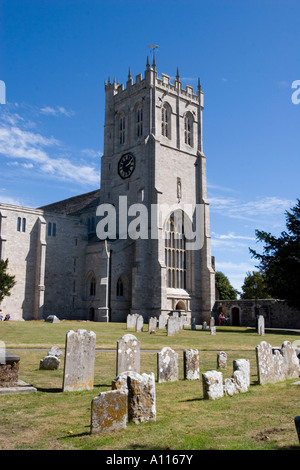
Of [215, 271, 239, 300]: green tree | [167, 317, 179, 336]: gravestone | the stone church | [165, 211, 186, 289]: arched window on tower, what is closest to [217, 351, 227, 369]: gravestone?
[167, 317, 179, 336]: gravestone

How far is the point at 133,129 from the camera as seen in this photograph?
48438 mm

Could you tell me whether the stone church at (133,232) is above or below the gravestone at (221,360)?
above

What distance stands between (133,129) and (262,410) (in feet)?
145

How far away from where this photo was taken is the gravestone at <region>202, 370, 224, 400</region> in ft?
25.3

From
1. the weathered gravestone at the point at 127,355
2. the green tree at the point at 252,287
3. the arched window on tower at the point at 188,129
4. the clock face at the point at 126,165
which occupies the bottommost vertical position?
the weathered gravestone at the point at 127,355

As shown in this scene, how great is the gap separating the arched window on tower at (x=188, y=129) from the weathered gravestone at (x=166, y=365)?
138 ft

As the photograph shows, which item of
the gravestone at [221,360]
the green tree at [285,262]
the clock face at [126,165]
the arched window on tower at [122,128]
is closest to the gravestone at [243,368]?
the gravestone at [221,360]

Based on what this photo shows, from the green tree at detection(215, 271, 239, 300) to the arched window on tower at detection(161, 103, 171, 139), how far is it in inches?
1154

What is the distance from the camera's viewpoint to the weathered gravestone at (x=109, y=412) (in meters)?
5.55

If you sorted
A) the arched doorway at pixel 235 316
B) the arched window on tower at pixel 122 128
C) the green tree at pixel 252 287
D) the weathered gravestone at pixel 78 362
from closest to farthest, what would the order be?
the weathered gravestone at pixel 78 362, the arched doorway at pixel 235 316, the arched window on tower at pixel 122 128, the green tree at pixel 252 287

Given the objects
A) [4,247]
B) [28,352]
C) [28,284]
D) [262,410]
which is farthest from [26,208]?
[262,410]

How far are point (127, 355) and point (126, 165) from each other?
3941cm

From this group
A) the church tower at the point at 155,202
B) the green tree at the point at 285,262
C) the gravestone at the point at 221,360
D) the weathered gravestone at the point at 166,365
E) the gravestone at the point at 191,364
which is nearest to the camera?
the weathered gravestone at the point at 166,365

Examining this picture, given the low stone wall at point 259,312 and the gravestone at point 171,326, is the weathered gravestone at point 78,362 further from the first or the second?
the low stone wall at point 259,312
